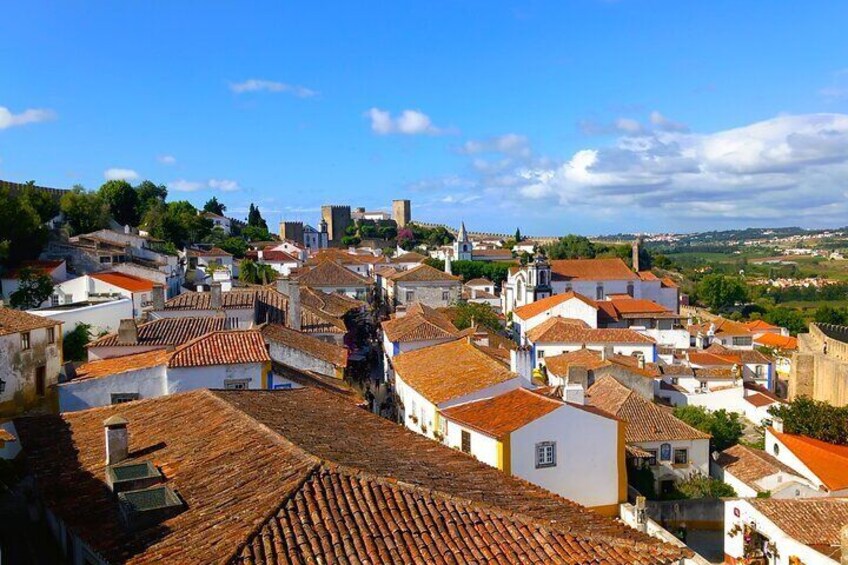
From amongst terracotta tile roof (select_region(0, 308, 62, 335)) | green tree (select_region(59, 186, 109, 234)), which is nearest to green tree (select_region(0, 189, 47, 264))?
green tree (select_region(59, 186, 109, 234))

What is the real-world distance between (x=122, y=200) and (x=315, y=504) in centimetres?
6535

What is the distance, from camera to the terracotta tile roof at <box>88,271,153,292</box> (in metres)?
37.4

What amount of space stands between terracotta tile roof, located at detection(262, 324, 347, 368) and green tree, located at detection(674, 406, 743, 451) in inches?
610

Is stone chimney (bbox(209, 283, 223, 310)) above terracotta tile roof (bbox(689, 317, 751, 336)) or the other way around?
above

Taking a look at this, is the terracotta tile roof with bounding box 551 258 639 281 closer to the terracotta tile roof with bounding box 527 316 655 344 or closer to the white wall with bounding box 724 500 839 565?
the terracotta tile roof with bounding box 527 316 655 344

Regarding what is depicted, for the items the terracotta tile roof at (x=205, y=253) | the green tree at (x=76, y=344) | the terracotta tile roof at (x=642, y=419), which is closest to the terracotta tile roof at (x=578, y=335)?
the terracotta tile roof at (x=642, y=419)

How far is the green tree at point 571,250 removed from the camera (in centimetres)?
9694

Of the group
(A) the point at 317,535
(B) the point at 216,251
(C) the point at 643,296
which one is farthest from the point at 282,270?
(A) the point at 317,535

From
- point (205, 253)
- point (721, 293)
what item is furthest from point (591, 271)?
point (205, 253)

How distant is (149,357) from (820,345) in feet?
148

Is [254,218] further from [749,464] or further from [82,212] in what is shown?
[749,464]

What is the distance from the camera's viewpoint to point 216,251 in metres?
61.8

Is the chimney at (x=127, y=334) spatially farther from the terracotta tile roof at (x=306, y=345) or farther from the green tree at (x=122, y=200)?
the green tree at (x=122, y=200)

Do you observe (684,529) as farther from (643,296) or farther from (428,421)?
(643,296)
